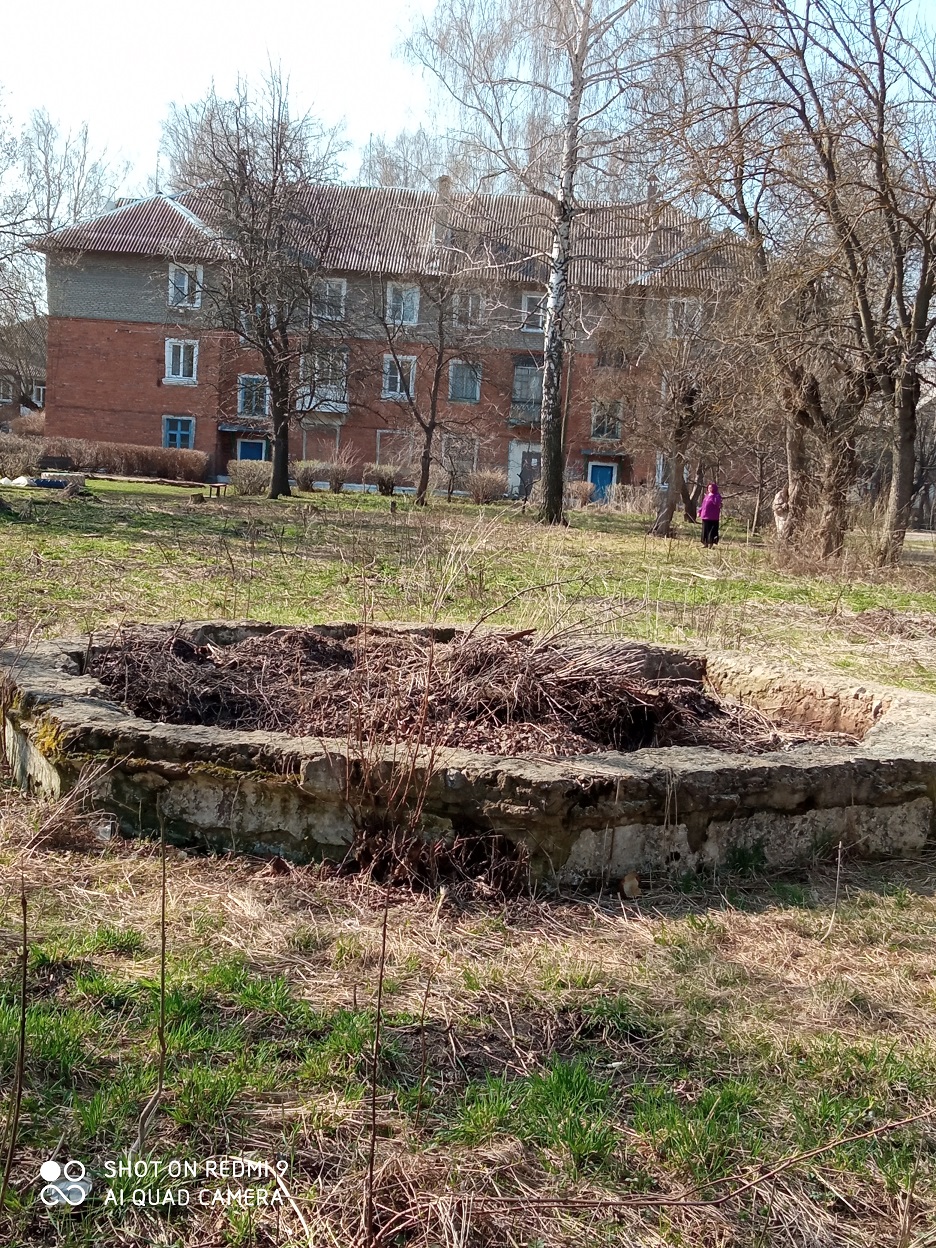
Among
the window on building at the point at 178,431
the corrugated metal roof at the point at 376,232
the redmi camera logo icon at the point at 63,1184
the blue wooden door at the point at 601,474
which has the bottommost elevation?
the redmi camera logo icon at the point at 63,1184

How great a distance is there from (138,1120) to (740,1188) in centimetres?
128

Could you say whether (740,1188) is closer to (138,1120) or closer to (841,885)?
(138,1120)

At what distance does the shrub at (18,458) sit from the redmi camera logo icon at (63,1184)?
27445mm

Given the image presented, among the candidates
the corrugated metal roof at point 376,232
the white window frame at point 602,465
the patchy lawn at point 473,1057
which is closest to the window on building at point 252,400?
the corrugated metal roof at point 376,232

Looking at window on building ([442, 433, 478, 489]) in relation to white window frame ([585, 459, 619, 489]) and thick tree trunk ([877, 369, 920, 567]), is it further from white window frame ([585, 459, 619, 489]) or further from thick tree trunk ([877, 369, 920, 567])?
thick tree trunk ([877, 369, 920, 567])

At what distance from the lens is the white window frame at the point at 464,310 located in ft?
123

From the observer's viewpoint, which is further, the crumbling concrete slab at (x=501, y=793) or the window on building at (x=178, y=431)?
the window on building at (x=178, y=431)

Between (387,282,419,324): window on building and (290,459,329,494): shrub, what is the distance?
6.05 meters

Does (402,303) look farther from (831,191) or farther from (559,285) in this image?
(831,191)

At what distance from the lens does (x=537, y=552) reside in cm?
1764

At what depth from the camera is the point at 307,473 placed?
34031mm

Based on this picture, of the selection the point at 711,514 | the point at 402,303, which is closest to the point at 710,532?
the point at 711,514

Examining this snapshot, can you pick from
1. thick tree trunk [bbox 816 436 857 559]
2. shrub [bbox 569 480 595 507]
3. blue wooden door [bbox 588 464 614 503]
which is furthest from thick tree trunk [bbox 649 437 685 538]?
blue wooden door [bbox 588 464 614 503]

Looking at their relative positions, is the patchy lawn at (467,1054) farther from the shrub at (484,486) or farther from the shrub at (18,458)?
the shrub at (484,486)
